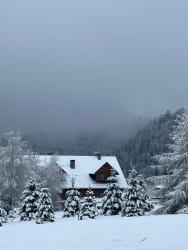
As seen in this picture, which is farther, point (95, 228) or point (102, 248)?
point (95, 228)

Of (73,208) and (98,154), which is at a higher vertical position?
(98,154)

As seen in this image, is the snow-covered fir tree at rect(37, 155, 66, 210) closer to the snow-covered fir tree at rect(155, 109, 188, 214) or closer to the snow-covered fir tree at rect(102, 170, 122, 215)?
the snow-covered fir tree at rect(102, 170, 122, 215)

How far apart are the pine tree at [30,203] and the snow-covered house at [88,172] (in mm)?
27020

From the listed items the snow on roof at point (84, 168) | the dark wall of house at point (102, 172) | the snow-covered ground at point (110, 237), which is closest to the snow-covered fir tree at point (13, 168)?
the snow on roof at point (84, 168)

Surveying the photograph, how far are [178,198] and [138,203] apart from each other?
6.32 m

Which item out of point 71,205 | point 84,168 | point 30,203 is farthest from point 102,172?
point 30,203

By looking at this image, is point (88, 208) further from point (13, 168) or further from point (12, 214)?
point (13, 168)

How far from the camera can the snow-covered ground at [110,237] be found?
1516 centimetres

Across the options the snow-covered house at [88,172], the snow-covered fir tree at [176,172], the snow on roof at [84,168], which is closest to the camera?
the snow-covered fir tree at [176,172]

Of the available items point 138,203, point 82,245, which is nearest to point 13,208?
point 138,203

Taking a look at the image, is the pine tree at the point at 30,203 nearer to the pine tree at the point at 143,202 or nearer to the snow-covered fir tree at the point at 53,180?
the pine tree at the point at 143,202

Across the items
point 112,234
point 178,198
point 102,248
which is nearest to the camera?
point 102,248

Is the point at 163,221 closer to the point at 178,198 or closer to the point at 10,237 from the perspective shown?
the point at 10,237

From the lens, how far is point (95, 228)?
18828 millimetres
